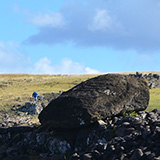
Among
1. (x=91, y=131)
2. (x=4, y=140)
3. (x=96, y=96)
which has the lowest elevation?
(x=4, y=140)

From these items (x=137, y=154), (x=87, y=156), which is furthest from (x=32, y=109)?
(x=137, y=154)

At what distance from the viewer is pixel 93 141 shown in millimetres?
15797

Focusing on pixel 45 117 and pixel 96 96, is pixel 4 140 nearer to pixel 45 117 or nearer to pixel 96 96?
pixel 45 117

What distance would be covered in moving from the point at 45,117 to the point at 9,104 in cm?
2333

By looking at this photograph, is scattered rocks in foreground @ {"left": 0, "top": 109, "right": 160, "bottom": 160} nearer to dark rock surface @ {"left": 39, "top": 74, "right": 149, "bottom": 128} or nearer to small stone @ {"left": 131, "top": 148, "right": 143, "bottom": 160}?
small stone @ {"left": 131, "top": 148, "right": 143, "bottom": 160}

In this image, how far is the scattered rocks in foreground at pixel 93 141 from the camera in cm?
1338

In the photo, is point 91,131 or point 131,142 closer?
point 131,142

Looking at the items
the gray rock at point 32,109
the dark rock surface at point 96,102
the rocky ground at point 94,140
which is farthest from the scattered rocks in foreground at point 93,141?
the gray rock at point 32,109

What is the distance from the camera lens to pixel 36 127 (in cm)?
1962

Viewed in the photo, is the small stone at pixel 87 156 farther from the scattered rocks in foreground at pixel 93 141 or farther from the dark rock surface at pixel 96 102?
the dark rock surface at pixel 96 102

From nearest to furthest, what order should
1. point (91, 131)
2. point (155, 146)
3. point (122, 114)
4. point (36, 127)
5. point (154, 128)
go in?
point (155, 146)
point (154, 128)
point (91, 131)
point (122, 114)
point (36, 127)

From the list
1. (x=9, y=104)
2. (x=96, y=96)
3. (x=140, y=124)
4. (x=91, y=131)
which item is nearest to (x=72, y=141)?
(x=91, y=131)

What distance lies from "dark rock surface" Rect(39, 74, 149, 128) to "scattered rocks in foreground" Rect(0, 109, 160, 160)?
1.89ft

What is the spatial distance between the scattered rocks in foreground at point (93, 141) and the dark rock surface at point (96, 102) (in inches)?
22.7
